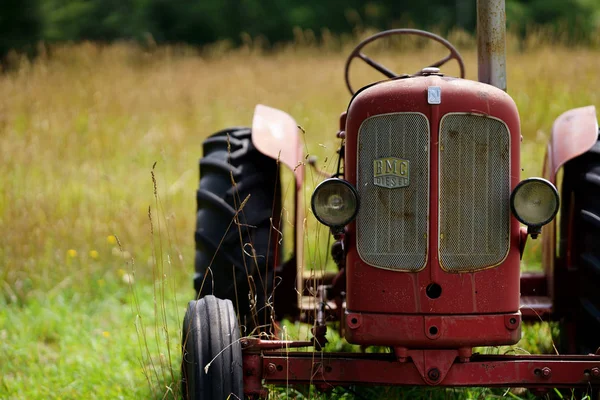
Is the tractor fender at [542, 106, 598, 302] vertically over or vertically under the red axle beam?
over

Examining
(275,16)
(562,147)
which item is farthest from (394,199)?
(275,16)

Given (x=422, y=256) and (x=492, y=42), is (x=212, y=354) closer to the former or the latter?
(x=422, y=256)

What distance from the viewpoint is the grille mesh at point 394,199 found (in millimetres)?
2797

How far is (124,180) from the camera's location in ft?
23.6

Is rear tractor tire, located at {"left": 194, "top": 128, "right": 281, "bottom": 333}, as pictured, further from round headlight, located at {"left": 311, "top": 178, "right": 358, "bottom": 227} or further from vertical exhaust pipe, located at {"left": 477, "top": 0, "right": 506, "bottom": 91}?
vertical exhaust pipe, located at {"left": 477, "top": 0, "right": 506, "bottom": 91}

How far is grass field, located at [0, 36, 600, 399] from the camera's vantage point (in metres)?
4.19

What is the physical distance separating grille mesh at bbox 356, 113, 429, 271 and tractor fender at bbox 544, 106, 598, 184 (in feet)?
3.25

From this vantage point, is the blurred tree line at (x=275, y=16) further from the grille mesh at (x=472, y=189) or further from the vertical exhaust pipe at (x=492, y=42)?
the grille mesh at (x=472, y=189)

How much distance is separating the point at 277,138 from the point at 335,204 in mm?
1076

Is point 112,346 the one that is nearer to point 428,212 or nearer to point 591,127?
point 428,212

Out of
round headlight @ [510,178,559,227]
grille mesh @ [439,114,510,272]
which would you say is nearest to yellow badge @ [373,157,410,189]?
grille mesh @ [439,114,510,272]

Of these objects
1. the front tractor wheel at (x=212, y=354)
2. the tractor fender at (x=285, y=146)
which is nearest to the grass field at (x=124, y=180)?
the front tractor wheel at (x=212, y=354)

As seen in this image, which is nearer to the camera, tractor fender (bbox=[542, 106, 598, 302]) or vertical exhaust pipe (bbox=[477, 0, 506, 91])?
vertical exhaust pipe (bbox=[477, 0, 506, 91])

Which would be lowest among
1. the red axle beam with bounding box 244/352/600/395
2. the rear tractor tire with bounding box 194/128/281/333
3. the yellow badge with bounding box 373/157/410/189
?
the red axle beam with bounding box 244/352/600/395
